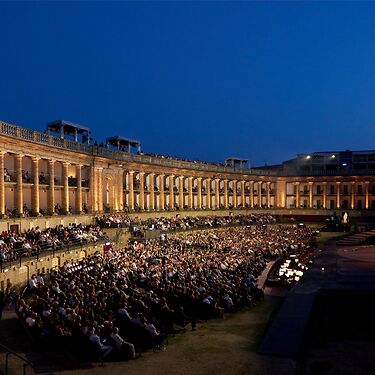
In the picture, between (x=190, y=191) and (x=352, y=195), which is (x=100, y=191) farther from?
(x=352, y=195)

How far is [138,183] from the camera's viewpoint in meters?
74.2

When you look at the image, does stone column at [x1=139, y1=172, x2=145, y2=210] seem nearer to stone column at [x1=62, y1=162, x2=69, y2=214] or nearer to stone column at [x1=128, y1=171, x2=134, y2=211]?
stone column at [x1=128, y1=171, x2=134, y2=211]

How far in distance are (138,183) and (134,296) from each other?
168 feet

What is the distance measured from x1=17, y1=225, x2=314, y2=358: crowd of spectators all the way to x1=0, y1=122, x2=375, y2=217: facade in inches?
557

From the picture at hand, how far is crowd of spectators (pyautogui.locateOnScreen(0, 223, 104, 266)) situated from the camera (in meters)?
31.4

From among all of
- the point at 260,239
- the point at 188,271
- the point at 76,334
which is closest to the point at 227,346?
the point at 76,334

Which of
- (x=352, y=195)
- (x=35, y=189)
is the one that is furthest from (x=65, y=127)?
(x=352, y=195)

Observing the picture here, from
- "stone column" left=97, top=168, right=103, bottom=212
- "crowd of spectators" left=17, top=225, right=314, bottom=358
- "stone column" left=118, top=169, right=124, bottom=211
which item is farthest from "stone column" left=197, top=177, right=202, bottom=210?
"crowd of spectators" left=17, top=225, right=314, bottom=358

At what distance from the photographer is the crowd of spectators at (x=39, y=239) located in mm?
31413

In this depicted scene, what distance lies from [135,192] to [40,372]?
59.4 meters

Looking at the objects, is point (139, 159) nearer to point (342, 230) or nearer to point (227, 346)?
point (342, 230)

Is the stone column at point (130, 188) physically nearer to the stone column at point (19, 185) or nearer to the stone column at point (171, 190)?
the stone column at point (171, 190)

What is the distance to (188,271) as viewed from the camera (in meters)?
32.2

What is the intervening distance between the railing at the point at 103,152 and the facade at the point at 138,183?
9 centimetres
